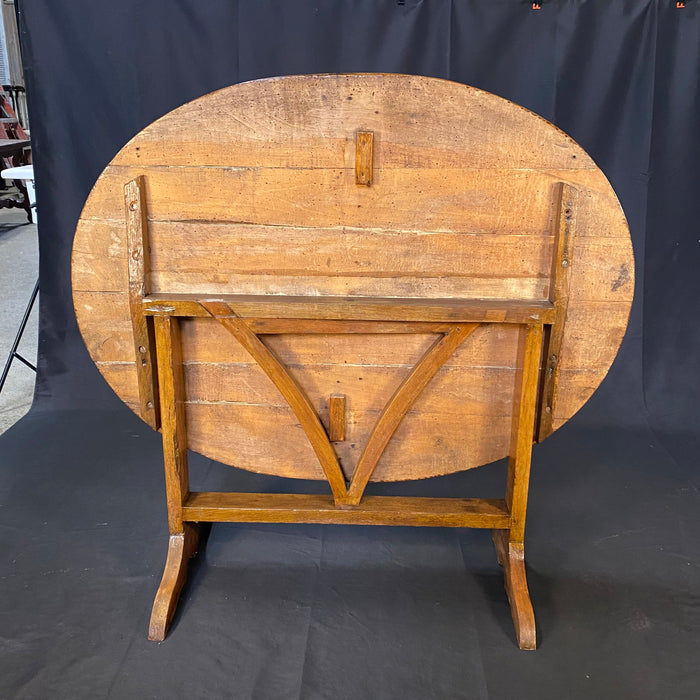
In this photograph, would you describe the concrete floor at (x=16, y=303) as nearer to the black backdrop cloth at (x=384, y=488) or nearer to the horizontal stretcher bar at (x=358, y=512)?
the black backdrop cloth at (x=384, y=488)

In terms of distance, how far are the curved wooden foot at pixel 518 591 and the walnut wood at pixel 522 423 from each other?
42 mm

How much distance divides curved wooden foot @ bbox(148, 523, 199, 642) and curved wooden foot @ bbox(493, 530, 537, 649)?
0.88 metres

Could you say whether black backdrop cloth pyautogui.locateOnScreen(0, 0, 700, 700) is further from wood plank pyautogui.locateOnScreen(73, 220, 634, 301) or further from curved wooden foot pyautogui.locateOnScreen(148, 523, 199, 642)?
wood plank pyautogui.locateOnScreen(73, 220, 634, 301)

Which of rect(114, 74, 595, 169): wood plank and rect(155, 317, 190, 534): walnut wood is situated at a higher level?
rect(114, 74, 595, 169): wood plank

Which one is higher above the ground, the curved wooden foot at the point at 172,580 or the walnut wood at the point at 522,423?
the walnut wood at the point at 522,423

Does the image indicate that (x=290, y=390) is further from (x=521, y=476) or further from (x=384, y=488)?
(x=384, y=488)

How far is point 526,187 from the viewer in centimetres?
172

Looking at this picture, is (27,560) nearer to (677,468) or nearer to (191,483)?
(191,483)

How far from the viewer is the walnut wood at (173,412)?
1.78 meters

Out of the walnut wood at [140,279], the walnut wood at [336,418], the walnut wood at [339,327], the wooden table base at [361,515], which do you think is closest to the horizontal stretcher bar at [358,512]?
the wooden table base at [361,515]

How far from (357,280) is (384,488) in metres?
1.02

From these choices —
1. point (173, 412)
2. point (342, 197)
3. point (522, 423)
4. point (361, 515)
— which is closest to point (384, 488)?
point (361, 515)

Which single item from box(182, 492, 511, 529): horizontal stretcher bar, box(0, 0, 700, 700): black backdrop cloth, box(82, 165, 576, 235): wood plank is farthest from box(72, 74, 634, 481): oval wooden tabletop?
box(0, 0, 700, 700): black backdrop cloth

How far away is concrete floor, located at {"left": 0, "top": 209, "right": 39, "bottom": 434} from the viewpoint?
10.6 ft
